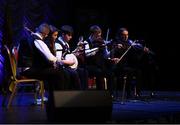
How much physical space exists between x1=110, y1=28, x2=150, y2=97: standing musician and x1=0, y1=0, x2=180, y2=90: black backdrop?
330 centimetres

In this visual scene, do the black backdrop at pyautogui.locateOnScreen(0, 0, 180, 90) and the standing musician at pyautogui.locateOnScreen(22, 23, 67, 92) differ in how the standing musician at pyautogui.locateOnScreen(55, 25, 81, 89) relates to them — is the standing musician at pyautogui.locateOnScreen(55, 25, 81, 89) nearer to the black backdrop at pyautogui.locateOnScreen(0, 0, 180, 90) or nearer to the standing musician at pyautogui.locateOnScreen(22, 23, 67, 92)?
the standing musician at pyautogui.locateOnScreen(22, 23, 67, 92)

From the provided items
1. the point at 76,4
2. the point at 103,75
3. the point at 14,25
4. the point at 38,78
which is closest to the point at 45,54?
the point at 38,78

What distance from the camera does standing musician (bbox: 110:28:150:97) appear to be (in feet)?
25.1

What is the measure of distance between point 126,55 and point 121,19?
3.98 metres

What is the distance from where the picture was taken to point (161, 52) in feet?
38.0

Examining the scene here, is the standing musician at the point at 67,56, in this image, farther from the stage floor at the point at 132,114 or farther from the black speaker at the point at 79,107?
the black speaker at the point at 79,107

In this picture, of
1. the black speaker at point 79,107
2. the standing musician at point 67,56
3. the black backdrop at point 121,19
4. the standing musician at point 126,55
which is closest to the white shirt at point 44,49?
the standing musician at point 67,56

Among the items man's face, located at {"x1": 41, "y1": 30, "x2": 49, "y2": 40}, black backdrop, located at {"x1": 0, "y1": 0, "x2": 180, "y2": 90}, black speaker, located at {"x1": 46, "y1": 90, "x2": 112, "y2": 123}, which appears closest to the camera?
black speaker, located at {"x1": 46, "y1": 90, "x2": 112, "y2": 123}

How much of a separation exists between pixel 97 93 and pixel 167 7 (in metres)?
7.05

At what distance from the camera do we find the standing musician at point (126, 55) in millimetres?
7636

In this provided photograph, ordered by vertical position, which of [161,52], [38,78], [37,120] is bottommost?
[37,120]

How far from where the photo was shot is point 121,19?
1172 centimetres

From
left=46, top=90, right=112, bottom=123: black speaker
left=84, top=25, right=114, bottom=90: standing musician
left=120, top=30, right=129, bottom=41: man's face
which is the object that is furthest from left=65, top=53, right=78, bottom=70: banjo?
left=46, top=90, right=112, bottom=123: black speaker

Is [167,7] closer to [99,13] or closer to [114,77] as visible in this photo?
[99,13]
